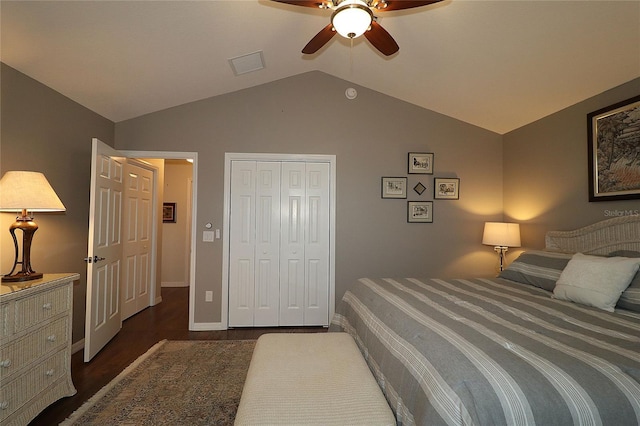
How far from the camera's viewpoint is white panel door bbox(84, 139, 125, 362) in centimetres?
258

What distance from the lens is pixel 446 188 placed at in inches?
144

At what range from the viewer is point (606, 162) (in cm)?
248

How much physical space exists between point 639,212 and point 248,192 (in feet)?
11.5

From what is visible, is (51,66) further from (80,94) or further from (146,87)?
(146,87)

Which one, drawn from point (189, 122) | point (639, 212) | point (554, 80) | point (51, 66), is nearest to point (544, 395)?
point (639, 212)

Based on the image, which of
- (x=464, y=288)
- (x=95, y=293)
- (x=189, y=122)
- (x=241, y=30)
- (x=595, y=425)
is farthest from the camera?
(x=189, y=122)

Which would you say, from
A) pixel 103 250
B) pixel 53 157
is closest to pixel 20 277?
pixel 103 250

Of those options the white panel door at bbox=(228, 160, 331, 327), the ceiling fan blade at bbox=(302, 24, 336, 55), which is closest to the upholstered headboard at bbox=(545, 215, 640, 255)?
the white panel door at bbox=(228, 160, 331, 327)

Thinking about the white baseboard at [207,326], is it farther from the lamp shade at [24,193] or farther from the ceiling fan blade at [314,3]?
the ceiling fan blade at [314,3]

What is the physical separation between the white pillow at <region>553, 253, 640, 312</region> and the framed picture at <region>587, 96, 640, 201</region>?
2.62ft

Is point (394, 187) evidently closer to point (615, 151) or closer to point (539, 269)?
point (539, 269)

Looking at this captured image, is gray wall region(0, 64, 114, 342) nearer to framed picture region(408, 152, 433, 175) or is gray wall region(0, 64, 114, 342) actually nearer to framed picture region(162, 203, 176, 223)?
framed picture region(162, 203, 176, 223)

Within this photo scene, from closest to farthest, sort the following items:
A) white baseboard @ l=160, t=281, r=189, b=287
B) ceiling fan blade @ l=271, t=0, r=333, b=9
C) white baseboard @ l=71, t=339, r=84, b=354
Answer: ceiling fan blade @ l=271, t=0, r=333, b=9, white baseboard @ l=71, t=339, r=84, b=354, white baseboard @ l=160, t=281, r=189, b=287

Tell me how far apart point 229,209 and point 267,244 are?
0.61 meters
